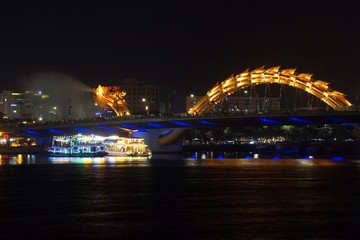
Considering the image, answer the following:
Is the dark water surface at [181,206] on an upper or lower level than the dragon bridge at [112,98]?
lower

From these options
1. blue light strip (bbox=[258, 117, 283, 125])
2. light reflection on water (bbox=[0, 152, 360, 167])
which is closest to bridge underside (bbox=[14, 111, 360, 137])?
blue light strip (bbox=[258, 117, 283, 125])

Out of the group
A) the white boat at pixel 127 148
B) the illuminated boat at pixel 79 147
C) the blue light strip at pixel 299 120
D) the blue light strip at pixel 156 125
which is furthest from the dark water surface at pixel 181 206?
the blue light strip at pixel 156 125

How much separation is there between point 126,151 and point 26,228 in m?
88.0

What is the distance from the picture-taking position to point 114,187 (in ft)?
195

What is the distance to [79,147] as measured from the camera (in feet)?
422

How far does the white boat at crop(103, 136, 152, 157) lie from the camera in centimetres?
12569

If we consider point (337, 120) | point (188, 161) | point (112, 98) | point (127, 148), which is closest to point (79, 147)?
point (127, 148)

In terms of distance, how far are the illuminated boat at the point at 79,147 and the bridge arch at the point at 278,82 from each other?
1672 cm

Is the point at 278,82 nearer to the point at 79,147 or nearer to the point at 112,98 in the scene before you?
the point at 79,147

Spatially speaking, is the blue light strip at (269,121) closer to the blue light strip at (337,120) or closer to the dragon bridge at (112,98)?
the blue light strip at (337,120)

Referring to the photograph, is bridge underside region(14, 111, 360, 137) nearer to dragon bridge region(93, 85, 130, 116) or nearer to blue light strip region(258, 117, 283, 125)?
blue light strip region(258, 117, 283, 125)

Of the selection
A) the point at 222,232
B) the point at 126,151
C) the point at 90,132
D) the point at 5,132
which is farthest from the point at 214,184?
the point at 5,132

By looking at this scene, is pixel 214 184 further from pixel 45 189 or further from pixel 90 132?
pixel 90 132

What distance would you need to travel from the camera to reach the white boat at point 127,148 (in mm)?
125688
